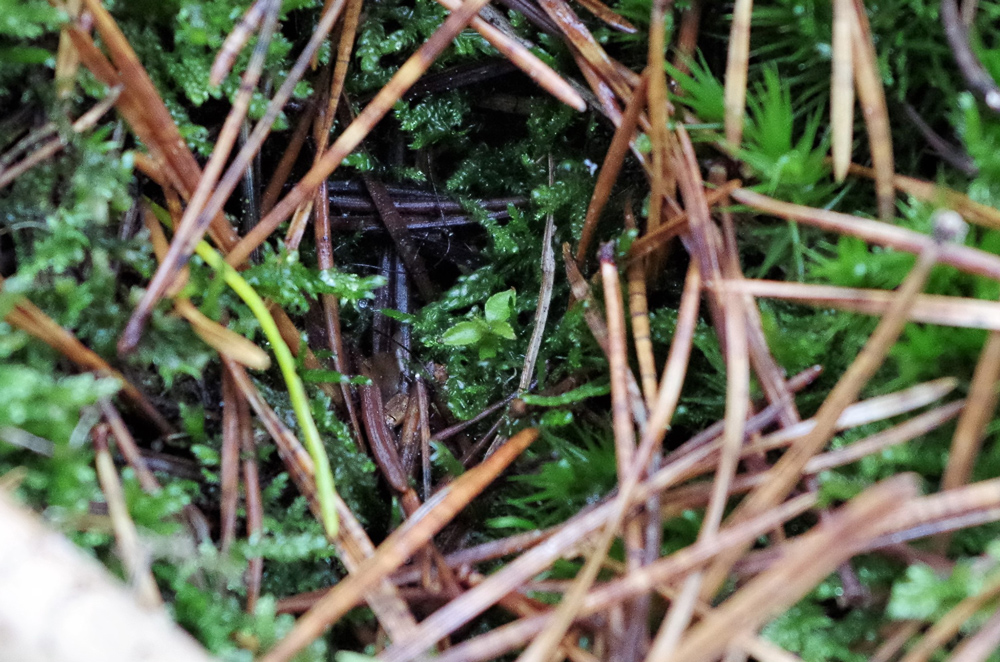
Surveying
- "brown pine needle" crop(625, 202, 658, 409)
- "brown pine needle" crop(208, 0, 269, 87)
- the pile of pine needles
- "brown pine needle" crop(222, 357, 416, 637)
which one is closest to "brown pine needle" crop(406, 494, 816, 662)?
the pile of pine needles

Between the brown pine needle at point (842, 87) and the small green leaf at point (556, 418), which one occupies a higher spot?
the brown pine needle at point (842, 87)

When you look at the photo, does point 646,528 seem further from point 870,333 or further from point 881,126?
point 881,126

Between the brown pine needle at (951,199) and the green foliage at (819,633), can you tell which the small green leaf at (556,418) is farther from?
the brown pine needle at (951,199)

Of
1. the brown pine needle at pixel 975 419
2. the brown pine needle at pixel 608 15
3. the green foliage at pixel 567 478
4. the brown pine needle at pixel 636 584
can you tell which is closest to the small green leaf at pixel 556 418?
the green foliage at pixel 567 478

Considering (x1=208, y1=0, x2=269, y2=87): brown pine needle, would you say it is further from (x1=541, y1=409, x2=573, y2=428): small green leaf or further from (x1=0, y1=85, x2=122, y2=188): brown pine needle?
(x1=541, y1=409, x2=573, y2=428): small green leaf

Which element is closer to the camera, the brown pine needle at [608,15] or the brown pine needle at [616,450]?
the brown pine needle at [616,450]

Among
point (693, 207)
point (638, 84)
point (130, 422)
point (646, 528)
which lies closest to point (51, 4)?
point (130, 422)

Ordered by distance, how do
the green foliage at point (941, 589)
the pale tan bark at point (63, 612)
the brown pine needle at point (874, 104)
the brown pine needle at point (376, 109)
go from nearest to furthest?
the pale tan bark at point (63, 612)
the green foliage at point (941, 589)
the brown pine needle at point (874, 104)
the brown pine needle at point (376, 109)
